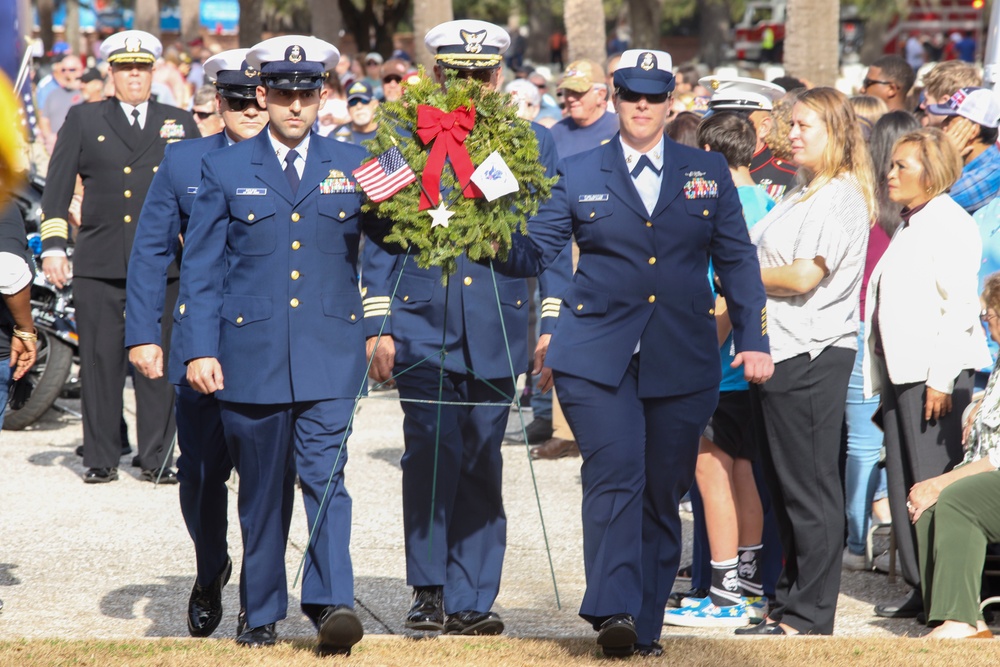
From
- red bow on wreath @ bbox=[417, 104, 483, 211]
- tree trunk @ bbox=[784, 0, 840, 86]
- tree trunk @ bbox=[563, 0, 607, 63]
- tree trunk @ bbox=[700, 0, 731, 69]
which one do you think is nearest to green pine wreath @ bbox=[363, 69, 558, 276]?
red bow on wreath @ bbox=[417, 104, 483, 211]

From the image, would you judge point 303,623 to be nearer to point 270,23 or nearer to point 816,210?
point 816,210

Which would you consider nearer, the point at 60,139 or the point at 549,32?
the point at 60,139

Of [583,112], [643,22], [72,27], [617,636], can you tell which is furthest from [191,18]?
[617,636]

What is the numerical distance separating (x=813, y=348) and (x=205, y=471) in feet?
7.86

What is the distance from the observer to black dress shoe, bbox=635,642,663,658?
16.9 feet

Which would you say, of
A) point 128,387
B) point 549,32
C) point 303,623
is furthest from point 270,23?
point 303,623

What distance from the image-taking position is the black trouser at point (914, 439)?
6.06 m

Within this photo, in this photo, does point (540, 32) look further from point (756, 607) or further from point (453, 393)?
point (453, 393)

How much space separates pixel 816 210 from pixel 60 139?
15.9 ft

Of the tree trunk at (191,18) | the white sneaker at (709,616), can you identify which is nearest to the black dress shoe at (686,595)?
the white sneaker at (709,616)

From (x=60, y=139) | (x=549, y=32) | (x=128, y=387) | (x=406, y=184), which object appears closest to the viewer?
(x=406, y=184)

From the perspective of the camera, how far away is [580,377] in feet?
16.8

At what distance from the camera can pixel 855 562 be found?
705cm

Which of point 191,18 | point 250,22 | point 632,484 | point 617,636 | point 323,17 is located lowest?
point 617,636
